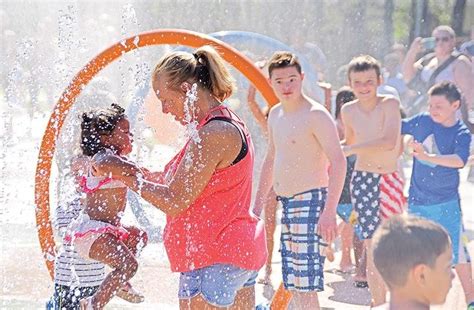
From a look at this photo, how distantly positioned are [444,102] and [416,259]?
3.39 m

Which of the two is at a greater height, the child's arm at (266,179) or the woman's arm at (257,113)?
the woman's arm at (257,113)

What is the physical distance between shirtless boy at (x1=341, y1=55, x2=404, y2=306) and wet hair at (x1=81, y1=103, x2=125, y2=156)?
85.8 inches

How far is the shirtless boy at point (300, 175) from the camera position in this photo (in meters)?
5.38

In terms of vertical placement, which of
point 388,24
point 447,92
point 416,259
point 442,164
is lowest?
point 442,164

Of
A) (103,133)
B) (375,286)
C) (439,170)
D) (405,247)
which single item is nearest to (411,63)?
(439,170)

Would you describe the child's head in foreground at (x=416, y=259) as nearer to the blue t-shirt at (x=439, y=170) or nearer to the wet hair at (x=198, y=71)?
the wet hair at (x=198, y=71)

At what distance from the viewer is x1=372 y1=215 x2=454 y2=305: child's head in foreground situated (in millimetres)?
2945

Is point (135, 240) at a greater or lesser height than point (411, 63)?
lesser

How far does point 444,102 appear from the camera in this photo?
6.20m

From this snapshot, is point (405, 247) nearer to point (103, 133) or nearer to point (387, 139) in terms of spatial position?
point (103, 133)

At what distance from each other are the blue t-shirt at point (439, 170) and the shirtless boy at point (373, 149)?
14 centimetres

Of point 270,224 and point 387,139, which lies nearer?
point 387,139

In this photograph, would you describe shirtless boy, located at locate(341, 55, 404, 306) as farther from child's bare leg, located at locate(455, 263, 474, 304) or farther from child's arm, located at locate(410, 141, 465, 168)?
child's bare leg, located at locate(455, 263, 474, 304)

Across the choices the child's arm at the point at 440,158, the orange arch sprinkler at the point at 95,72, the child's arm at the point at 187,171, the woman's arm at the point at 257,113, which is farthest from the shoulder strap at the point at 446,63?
the child's arm at the point at 187,171
